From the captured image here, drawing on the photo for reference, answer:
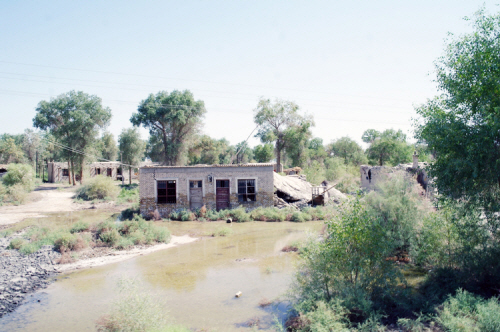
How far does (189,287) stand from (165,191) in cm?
1367

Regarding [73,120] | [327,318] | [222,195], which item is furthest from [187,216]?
[73,120]

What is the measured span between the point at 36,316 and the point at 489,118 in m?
12.1

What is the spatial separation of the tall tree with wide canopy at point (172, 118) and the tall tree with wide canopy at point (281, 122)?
8.33 meters

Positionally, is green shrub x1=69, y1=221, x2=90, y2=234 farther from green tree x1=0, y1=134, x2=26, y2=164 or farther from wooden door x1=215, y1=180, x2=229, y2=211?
green tree x1=0, y1=134, x2=26, y2=164

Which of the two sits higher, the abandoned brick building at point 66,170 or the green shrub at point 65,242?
the abandoned brick building at point 66,170

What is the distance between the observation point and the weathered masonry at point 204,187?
23594 mm

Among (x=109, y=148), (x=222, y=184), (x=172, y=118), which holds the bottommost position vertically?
(x=222, y=184)

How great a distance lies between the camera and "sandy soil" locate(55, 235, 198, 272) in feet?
42.6

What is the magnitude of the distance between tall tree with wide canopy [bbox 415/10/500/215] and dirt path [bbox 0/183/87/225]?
24445mm

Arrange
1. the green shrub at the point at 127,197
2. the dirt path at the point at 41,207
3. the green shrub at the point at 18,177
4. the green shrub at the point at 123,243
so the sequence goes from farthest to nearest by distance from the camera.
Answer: the green shrub at the point at 18,177
the green shrub at the point at 127,197
the dirt path at the point at 41,207
the green shrub at the point at 123,243

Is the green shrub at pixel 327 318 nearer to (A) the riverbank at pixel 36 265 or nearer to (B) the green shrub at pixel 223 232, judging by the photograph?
(A) the riverbank at pixel 36 265

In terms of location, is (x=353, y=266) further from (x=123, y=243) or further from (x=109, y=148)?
(x=109, y=148)

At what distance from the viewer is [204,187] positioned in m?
23.8

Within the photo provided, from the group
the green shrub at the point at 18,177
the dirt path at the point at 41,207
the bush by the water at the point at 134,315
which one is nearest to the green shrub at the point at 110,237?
the bush by the water at the point at 134,315
